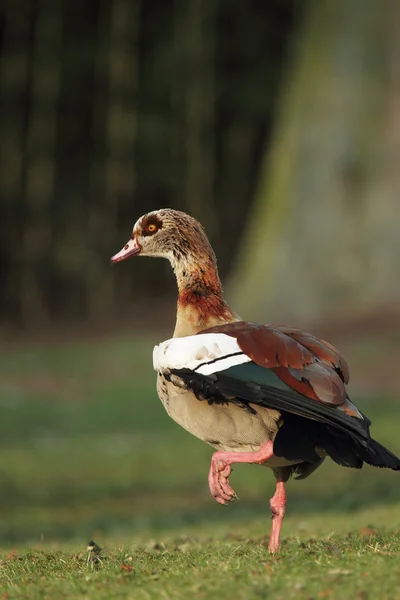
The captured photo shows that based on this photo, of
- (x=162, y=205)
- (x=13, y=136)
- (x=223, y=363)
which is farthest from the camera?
(x=162, y=205)

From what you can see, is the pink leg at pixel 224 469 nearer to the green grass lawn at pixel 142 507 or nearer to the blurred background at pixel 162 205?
the green grass lawn at pixel 142 507

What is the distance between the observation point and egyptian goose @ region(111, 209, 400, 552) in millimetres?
5891

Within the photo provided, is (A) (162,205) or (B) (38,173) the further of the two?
(A) (162,205)

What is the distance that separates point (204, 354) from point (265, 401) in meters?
0.45

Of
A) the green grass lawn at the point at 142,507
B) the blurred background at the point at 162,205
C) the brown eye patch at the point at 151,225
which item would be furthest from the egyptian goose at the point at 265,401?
the blurred background at the point at 162,205

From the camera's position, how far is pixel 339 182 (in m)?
19.6

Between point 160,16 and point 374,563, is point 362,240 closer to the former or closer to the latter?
point 160,16

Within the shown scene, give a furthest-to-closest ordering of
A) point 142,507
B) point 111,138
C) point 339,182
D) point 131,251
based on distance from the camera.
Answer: point 111,138 < point 339,182 < point 142,507 < point 131,251

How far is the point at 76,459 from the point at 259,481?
83.1 inches

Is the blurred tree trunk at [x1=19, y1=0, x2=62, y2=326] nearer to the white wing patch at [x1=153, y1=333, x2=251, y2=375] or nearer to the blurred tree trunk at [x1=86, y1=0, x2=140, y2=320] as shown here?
the blurred tree trunk at [x1=86, y1=0, x2=140, y2=320]

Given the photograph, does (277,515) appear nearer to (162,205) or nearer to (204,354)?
(204,354)

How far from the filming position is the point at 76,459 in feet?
42.1

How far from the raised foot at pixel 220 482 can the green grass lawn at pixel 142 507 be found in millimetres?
329

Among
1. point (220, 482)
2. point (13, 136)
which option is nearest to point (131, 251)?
point (220, 482)
